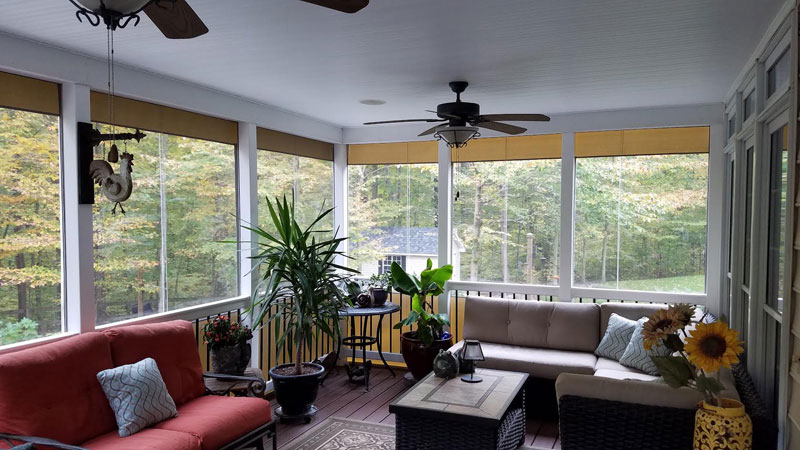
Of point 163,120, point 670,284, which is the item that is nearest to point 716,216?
point 670,284

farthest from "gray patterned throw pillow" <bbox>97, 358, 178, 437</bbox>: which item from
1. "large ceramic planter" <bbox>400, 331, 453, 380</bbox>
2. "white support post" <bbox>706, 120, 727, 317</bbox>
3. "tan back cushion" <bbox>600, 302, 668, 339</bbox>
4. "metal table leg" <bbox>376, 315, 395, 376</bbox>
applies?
"white support post" <bbox>706, 120, 727, 317</bbox>

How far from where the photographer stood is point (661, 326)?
2.66 meters

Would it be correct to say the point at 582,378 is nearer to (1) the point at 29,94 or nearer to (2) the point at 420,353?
(2) the point at 420,353

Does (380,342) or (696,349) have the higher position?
(696,349)

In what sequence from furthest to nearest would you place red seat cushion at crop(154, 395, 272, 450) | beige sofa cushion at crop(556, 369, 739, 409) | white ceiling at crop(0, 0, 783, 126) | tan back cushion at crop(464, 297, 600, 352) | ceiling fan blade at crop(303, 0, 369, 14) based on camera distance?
tan back cushion at crop(464, 297, 600, 352) < red seat cushion at crop(154, 395, 272, 450) < white ceiling at crop(0, 0, 783, 126) < beige sofa cushion at crop(556, 369, 739, 409) < ceiling fan blade at crop(303, 0, 369, 14)

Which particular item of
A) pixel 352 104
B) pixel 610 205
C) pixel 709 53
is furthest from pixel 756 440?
pixel 352 104

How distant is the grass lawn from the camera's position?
5371mm

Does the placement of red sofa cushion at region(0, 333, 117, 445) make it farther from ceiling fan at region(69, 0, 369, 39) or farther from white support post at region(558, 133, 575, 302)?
white support post at region(558, 133, 575, 302)

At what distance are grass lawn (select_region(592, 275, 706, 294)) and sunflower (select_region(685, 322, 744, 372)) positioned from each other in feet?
10.6

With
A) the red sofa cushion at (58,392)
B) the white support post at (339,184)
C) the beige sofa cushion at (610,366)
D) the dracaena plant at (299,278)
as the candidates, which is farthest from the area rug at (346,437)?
the white support post at (339,184)

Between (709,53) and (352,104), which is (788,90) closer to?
(709,53)

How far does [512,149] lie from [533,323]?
1814 millimetres

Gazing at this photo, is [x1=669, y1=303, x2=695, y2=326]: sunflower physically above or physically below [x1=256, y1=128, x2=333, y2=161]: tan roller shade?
below

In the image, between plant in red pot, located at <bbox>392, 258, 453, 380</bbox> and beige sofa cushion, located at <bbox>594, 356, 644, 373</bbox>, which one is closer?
beige sofa cushion, located at <bbox>594, 356, 644, 373</bbox>
